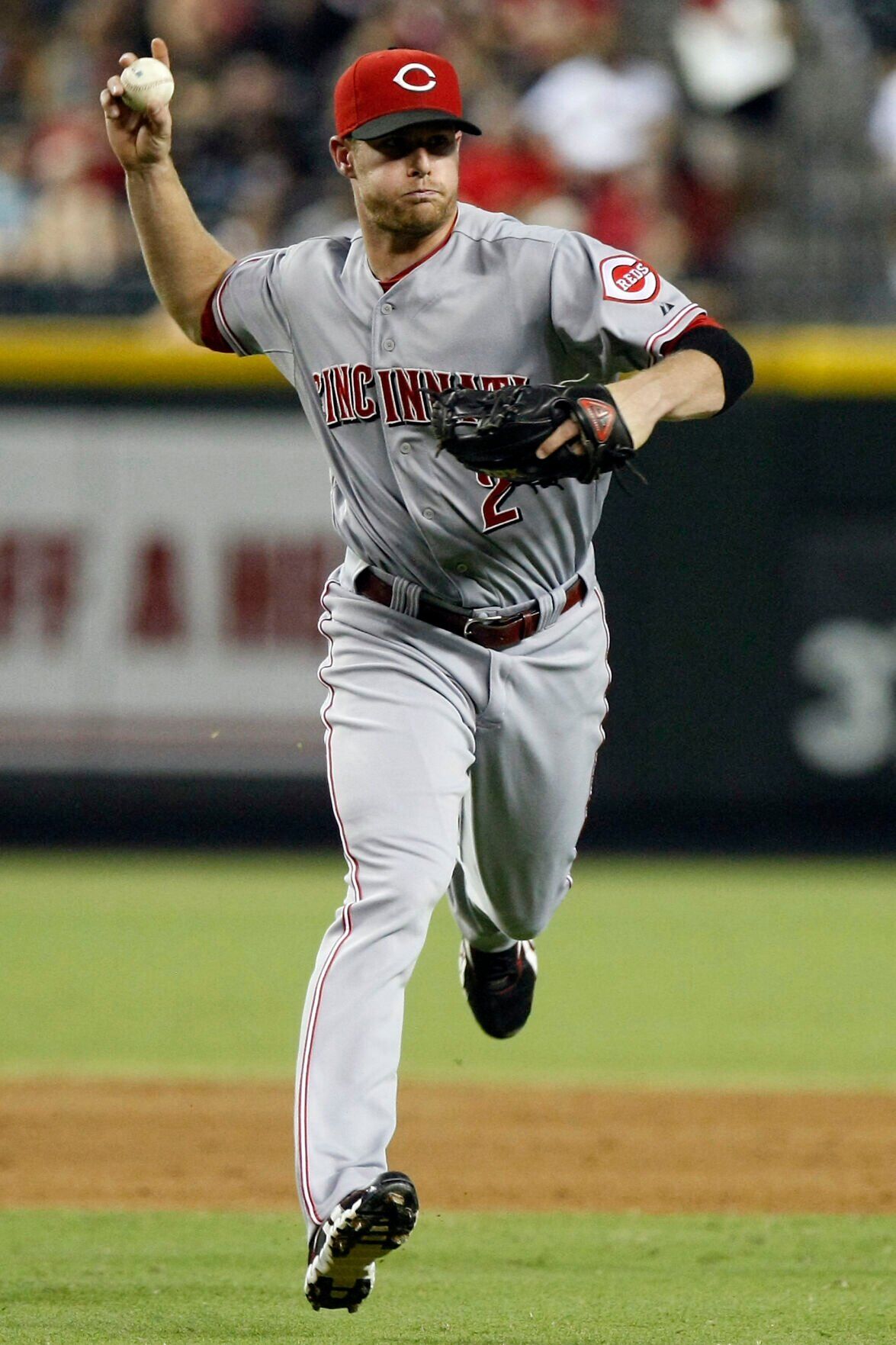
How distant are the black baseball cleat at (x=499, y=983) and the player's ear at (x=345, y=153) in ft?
6.14

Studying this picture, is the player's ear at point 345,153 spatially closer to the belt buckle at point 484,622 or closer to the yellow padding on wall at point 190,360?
the belt buckle at point 484,622

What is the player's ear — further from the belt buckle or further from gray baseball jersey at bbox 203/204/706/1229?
the belt buckle

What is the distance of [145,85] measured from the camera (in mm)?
4047

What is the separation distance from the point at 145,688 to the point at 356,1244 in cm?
710

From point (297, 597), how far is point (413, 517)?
6.45m

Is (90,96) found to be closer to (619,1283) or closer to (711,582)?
(711,582)

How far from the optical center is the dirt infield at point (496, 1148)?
5.07m

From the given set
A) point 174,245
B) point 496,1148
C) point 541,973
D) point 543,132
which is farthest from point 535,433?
point 543,132

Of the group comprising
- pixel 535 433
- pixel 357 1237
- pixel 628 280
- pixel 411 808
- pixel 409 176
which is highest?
pixel 409 176

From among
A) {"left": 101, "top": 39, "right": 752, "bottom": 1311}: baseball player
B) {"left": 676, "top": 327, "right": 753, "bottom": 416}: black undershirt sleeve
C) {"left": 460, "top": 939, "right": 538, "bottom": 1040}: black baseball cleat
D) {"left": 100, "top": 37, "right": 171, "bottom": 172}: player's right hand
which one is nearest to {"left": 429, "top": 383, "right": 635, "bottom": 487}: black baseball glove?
{"left": 101, "top": 39, "right": 752, "bottom": 1311}: baseball player

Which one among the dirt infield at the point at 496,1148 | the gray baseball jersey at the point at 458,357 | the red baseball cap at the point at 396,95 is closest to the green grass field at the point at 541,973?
the dirt infield at the point at 496,1148

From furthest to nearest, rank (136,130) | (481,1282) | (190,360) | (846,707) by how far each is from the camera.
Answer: (190,360), (846,707), (481,1282), (136,130)

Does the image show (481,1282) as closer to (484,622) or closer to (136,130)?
(484,622)

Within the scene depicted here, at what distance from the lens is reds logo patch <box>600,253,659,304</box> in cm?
375
